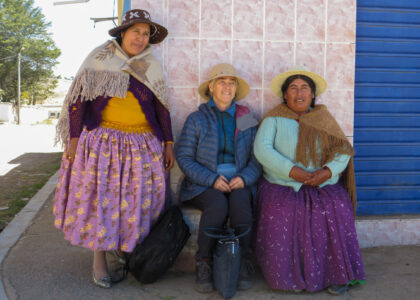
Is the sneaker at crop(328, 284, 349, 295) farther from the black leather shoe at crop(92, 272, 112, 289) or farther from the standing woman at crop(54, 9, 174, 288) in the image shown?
the black leather shoe at crop(92, 272, 112, 289)

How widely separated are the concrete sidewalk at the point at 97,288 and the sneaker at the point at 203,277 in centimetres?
5

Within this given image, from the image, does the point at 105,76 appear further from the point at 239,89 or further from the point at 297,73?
the point at 297,73

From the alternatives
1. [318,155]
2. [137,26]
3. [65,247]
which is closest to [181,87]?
[137,26]

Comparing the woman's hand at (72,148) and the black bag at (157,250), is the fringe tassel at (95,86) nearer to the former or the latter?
the woman's hand at (72,148)

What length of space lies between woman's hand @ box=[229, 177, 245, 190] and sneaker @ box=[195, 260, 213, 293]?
0.62 m

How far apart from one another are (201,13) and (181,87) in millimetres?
720

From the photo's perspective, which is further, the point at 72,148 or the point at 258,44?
the point at 258,44

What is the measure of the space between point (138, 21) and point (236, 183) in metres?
1.50

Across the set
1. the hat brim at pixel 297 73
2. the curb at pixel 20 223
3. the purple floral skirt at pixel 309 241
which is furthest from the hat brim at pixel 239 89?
the curb at pixel 20 223

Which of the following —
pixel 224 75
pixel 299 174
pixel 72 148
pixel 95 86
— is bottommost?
pixel 299 174

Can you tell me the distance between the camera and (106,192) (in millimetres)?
2996

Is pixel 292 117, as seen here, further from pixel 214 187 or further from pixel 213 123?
pixel 214 187

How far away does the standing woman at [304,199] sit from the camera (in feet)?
9.66

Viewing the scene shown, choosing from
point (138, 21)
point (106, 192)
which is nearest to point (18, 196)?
point (106, 192)
